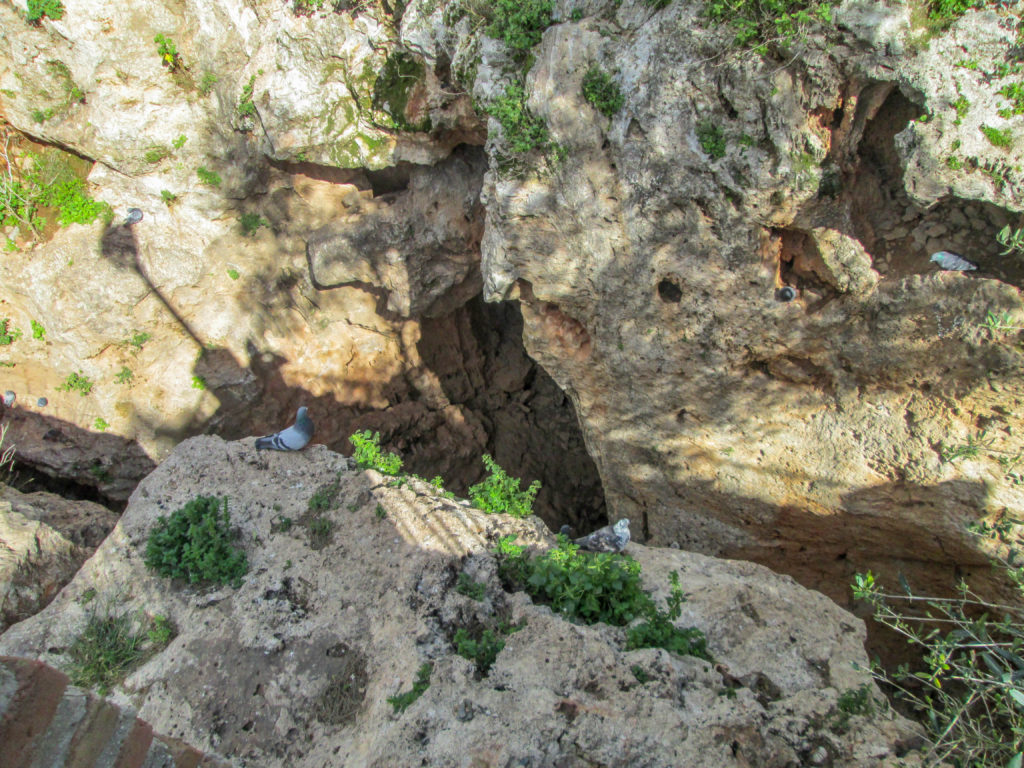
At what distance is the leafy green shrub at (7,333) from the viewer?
7.75 metres

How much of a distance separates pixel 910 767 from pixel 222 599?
13.7 ft

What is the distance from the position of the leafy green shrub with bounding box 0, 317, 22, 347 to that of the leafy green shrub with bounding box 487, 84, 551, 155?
23.9ft

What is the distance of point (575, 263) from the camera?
17.9 ft

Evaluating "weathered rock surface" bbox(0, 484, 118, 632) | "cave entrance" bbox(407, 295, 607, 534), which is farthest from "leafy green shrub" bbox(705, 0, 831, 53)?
"weathered rock surface" bbox(0, 484, 118, 632)

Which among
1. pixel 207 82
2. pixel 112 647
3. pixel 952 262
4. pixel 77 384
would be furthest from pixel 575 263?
pixel 77 384

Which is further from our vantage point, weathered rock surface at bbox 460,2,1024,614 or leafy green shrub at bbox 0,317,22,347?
leafy green shrub at bbox 0,317,22,347

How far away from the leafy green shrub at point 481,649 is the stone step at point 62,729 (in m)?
1.55

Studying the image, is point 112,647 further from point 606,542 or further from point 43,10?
point 43,10

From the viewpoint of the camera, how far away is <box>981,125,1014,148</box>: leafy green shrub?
11.3 feet

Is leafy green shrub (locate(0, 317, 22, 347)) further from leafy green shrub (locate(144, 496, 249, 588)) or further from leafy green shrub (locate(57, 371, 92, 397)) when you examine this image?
leafy green shrub (locate(144, 496, 249, 588))

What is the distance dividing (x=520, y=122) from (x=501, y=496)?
3250mm

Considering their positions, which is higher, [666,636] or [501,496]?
[501,496]

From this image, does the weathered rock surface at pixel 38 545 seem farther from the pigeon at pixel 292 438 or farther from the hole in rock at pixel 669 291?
the hole in rock at pixel 669 291

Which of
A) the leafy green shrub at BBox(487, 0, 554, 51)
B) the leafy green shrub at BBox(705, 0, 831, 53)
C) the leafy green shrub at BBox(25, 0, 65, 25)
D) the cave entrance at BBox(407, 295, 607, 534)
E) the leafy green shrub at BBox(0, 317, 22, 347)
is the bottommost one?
the cave entrance at BBox(407, 295, 607, 534)
